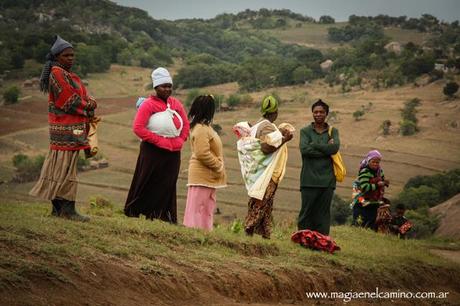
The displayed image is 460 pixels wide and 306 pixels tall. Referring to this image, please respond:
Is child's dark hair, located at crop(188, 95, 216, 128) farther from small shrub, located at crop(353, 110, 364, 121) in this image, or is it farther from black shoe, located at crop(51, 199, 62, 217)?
small shrub, located at crop(353, 110, 364, 121)

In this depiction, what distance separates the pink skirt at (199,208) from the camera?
9.67 meters

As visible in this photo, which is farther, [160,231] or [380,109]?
[380,109]

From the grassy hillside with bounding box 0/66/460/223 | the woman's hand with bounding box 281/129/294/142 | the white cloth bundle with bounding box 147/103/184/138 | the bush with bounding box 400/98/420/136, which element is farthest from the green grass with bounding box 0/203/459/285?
the bush with bounding box 400/98/420/136

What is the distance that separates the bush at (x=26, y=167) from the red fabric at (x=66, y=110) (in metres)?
31.3

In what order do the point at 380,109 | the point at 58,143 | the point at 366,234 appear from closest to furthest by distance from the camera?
the point at 58,143 → the point at 366,234 → the point at 380,109

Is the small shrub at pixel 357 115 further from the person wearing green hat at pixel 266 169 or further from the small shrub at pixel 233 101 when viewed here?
the person wearing green hat at pixel 266 169

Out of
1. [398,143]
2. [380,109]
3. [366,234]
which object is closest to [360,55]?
[380,109]

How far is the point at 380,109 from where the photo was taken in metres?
54.1

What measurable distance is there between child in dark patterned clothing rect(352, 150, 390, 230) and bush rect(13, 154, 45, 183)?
1114 inches

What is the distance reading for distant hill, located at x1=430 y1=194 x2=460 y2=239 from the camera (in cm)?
1750

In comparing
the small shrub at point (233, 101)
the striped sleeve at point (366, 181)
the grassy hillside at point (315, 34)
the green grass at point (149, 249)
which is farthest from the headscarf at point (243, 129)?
the grassy hillside at point (315, 34)

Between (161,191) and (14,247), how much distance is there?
2986 millimetres

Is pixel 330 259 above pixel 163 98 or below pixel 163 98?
below

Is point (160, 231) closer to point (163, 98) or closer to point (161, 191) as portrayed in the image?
point (161, 191)
